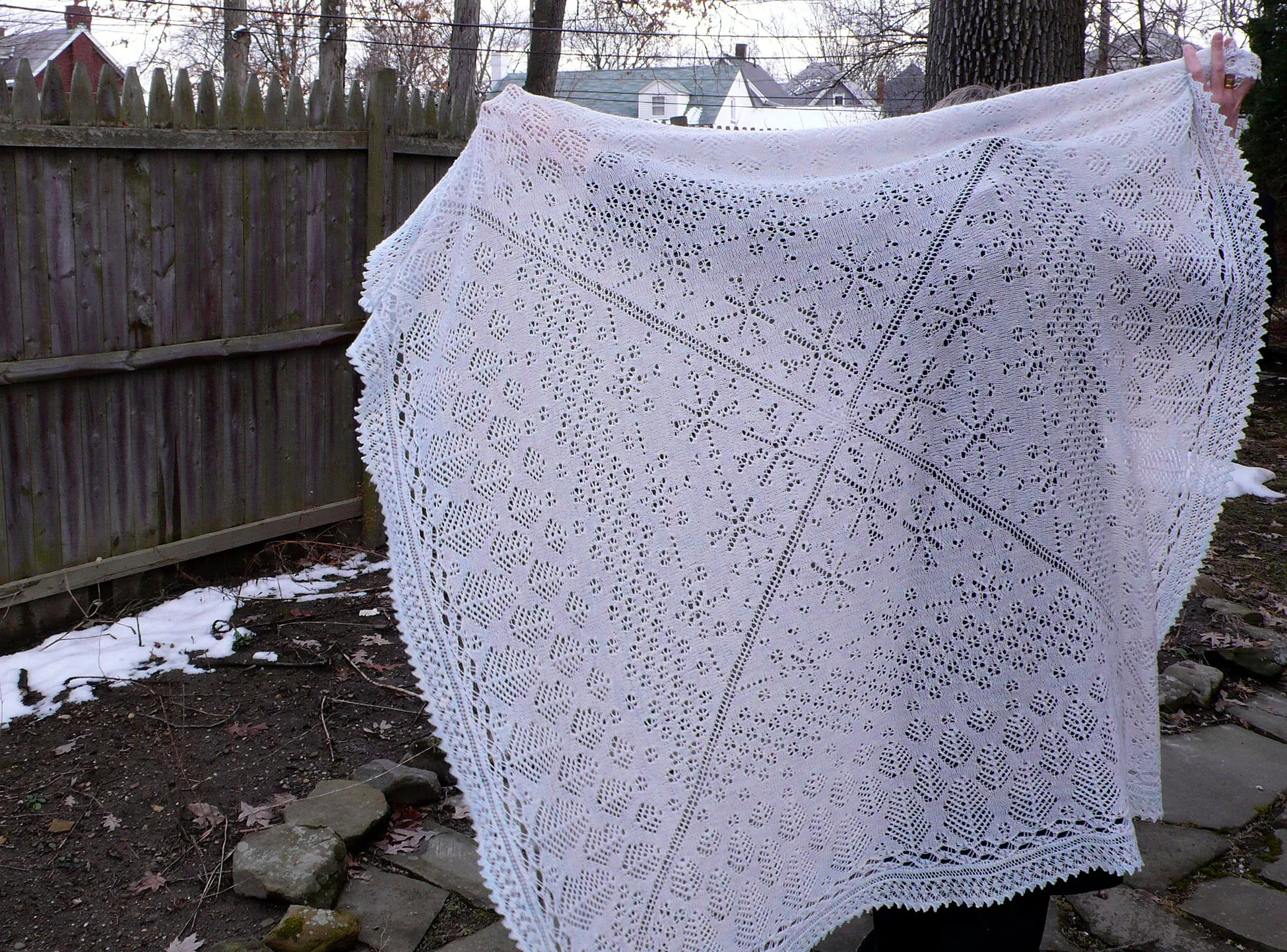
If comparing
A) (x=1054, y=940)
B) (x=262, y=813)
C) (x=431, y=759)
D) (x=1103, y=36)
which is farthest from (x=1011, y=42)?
(x=1103, y=36)

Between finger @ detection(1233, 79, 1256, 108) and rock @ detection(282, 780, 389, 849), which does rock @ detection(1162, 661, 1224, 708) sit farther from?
rock @ detection(282, 780, 389, 849)

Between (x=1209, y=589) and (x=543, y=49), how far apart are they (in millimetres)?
7331

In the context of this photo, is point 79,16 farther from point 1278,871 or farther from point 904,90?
point 1278,871

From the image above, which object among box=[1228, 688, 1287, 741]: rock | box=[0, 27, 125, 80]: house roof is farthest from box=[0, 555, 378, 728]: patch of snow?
box=[0, 27, 125, 80]: house roof

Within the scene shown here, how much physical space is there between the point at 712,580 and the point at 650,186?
2.23 ft

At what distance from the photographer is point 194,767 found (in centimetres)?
341

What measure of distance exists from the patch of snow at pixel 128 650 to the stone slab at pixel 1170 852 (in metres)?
3.03

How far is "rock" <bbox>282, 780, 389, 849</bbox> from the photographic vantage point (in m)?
3.04

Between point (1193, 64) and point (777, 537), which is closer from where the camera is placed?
point (777, 537)

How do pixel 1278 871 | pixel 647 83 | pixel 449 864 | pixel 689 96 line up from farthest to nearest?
pixel 647 83 → pixel 689 96 → pixel 1278 871 → pixel 449 864

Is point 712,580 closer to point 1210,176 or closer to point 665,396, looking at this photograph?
point 665,396

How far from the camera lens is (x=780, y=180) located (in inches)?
76.7

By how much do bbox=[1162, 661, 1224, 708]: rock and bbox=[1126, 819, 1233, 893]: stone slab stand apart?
962mm

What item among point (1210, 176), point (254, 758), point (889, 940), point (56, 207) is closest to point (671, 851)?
point (889, 940)
